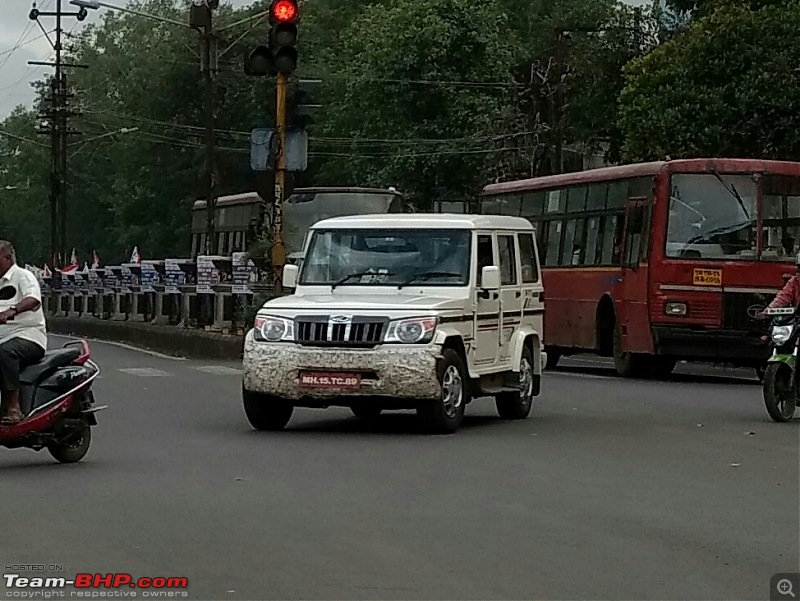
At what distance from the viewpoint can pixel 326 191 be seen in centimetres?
3450

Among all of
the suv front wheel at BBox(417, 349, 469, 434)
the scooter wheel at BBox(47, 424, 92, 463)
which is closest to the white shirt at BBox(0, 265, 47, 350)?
the scooter wheel at BBox(47, 424, 92, 463)

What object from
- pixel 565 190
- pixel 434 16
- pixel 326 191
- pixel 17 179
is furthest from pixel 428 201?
pixel 17 179

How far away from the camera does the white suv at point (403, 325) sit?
15.0 meters

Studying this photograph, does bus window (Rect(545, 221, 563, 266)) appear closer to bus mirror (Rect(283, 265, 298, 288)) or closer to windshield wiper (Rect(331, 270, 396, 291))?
bus mirror (Rect(283, 265, 298, 288))

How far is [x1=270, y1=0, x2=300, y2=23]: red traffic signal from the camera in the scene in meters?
20.5

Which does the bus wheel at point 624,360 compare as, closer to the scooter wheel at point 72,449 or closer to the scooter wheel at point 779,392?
the scooter wheel at point 779,392

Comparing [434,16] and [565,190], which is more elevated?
[434,16]

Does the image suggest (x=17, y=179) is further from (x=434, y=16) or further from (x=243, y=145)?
(x=434, y=16)

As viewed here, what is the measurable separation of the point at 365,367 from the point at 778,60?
20.5 m

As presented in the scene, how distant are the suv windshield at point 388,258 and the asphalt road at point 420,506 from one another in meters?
1.38

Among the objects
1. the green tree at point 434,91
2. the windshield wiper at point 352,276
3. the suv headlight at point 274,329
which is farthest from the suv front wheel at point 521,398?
the green tree at point 434,91

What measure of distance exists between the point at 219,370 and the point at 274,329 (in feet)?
33.6

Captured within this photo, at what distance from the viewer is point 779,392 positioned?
673 inches

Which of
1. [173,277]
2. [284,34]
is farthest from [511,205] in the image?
[284,34]
